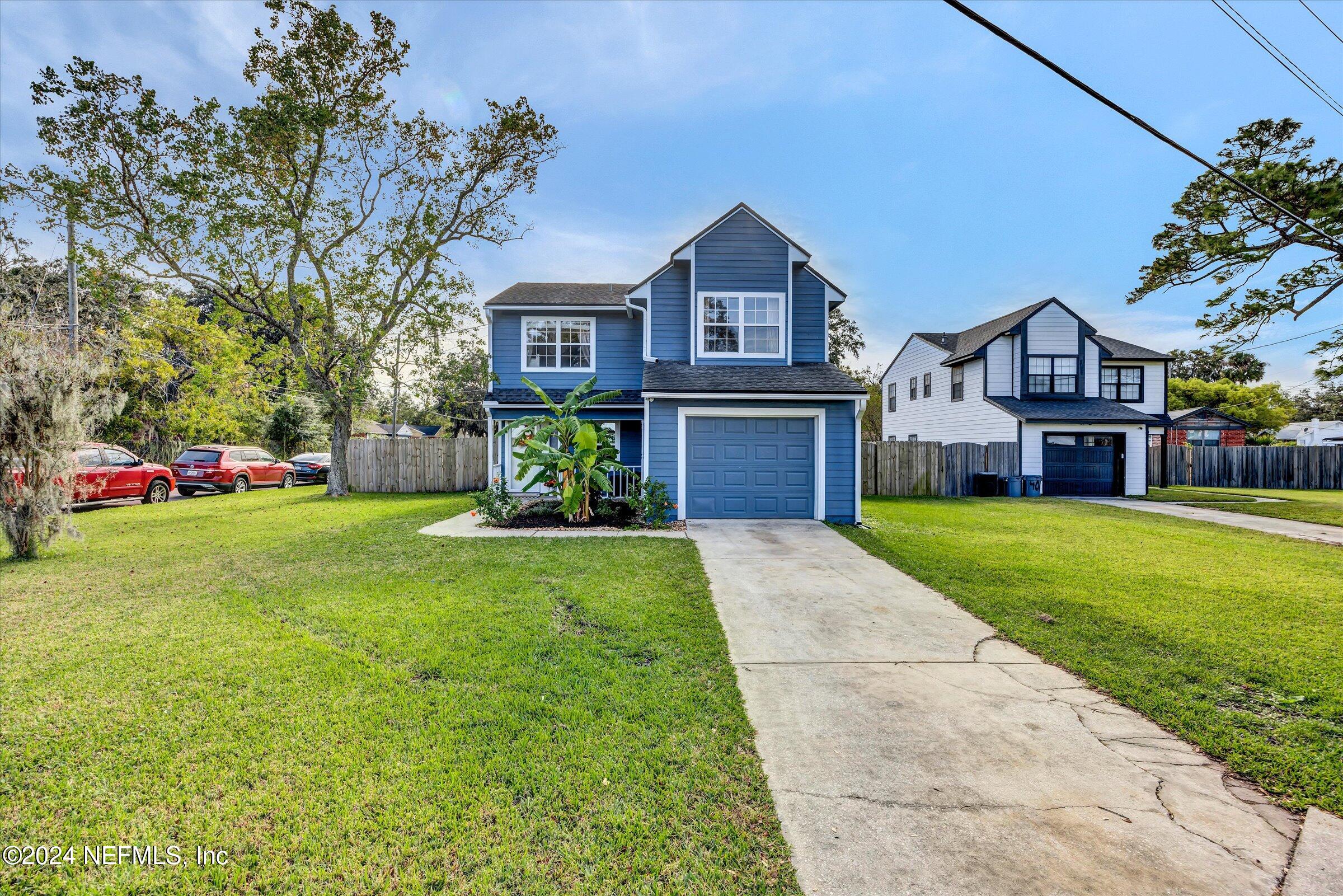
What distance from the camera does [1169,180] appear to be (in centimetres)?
1143

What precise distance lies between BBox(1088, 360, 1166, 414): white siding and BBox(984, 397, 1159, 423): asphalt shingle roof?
353cm

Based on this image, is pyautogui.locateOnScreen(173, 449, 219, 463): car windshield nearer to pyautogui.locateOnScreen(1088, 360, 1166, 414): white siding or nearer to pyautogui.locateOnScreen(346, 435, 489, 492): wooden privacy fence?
pyautogui.locateOnScreen(346, 435, 489, 492): wooden privacy fence

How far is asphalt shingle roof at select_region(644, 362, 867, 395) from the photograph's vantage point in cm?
1095

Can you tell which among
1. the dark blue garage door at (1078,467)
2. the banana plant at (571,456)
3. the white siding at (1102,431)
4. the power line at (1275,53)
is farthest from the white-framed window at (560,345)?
the dark blue garage door at (1078,467)

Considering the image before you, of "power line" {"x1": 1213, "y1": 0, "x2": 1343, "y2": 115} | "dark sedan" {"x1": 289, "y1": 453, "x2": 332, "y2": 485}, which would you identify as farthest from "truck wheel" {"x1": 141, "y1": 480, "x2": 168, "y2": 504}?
→ "power line" {"x1": 1213, "y1": 0, "x2": 1343, "y2": 115}

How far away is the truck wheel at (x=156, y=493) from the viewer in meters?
14.2

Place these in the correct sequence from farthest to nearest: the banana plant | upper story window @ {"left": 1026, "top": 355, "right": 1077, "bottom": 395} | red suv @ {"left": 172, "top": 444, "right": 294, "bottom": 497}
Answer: upper story window @ {"left": 1026, "top": 355, "right": 1077, "bottom": 395}
red suv @ {"left": 172, "top": 444, "right": 294, "bottom": 497}
the banana plant

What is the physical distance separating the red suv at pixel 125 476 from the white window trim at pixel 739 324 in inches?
541

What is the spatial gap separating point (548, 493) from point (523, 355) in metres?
4.19

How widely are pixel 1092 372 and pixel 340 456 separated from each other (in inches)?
1025

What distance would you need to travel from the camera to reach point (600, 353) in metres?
15.7

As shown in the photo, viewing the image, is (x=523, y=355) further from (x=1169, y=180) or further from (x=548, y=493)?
(x=1169, y=180)

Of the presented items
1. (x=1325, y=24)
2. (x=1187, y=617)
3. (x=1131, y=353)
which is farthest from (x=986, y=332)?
(x=1187, y=617)

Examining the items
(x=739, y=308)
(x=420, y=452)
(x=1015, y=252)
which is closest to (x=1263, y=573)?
(x=739, y=308)
